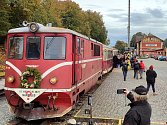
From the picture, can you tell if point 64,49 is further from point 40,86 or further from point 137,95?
point 137,95

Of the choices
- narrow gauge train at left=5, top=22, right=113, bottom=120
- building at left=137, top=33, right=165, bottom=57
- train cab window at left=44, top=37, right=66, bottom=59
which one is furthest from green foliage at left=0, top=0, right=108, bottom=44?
building at left=137, top=33, right=165, bottom=57

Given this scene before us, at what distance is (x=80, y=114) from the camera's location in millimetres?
12188

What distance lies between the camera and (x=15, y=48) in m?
11.4

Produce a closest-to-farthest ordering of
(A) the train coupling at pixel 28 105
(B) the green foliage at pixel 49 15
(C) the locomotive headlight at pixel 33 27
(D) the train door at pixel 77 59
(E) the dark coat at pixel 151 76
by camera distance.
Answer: (A) the train coupling at pixel 28 105
(C) the locomotive headlight at pixel 33 27
(D) the train door at pixel 77 59
(E) the dark coat at pixel 151 76
(B) the green foliage at pixel 49 15

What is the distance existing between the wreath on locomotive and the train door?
1612 millimetres

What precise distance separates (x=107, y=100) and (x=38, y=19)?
3840 centimetres

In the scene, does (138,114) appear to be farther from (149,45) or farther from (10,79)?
(149,45)

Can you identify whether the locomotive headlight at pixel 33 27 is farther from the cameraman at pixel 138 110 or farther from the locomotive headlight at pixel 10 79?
the cameraman at pixel 138 110

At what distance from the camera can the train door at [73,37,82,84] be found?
38.6 feet

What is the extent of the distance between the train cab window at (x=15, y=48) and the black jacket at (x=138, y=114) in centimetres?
681

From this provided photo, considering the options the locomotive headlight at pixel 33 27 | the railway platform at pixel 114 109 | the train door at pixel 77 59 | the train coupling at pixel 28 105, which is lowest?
the railway platform at pixel 114 109

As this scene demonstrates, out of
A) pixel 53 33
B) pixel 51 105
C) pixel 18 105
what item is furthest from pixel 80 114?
pixel 53 33

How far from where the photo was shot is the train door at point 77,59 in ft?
38.6

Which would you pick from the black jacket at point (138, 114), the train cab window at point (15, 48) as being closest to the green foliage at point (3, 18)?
the train cab window at point (15, 48)
